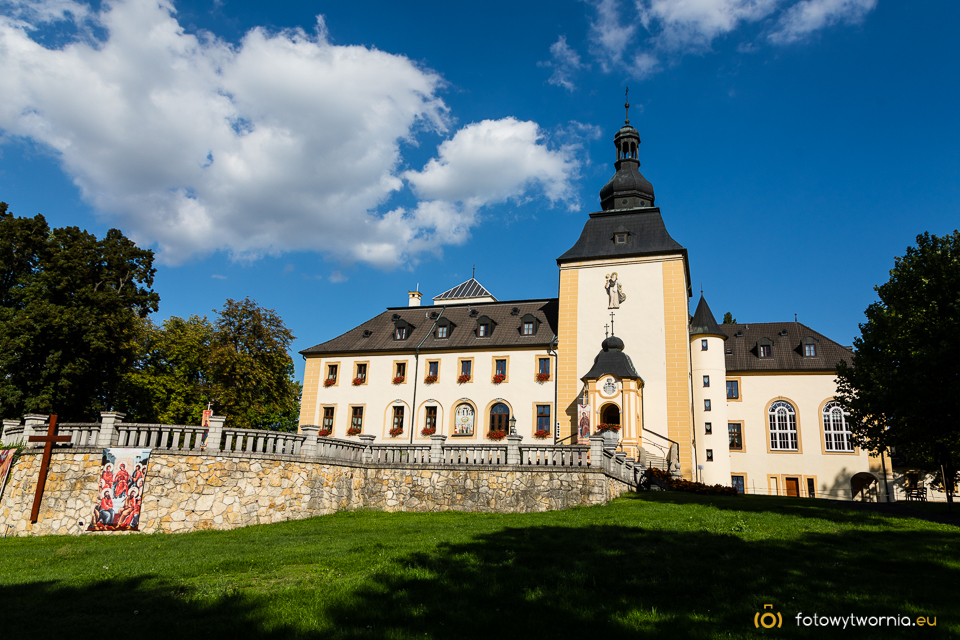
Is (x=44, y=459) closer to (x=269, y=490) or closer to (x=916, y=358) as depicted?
(x=269, y=490)

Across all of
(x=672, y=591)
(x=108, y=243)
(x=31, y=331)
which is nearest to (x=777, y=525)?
(x=672, y=591)

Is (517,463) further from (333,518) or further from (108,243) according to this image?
(108,243)

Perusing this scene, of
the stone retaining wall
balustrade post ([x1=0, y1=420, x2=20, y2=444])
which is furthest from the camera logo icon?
balustrade post ([x1=0, y1=420, x2=20, y2=444])

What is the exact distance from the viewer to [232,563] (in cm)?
983

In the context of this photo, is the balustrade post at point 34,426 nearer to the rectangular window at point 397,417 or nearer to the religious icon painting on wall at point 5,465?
the religious icon painting on wall at point 5,465

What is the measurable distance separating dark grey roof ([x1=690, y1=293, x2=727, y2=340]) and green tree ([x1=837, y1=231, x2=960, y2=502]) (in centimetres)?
1211

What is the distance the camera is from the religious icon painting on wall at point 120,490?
16984mm

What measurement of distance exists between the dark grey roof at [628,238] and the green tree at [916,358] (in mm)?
12874

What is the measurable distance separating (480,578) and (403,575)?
1.10m

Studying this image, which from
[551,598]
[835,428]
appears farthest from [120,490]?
[835,428]

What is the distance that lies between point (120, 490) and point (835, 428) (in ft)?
124

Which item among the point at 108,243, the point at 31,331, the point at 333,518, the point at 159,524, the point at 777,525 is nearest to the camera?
the point at 777,525

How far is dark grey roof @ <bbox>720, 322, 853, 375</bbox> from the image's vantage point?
38844mm

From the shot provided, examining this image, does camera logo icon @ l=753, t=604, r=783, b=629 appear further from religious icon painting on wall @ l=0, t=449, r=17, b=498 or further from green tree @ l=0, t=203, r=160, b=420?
green tree @ l=0, t=203, r=160, b=420
